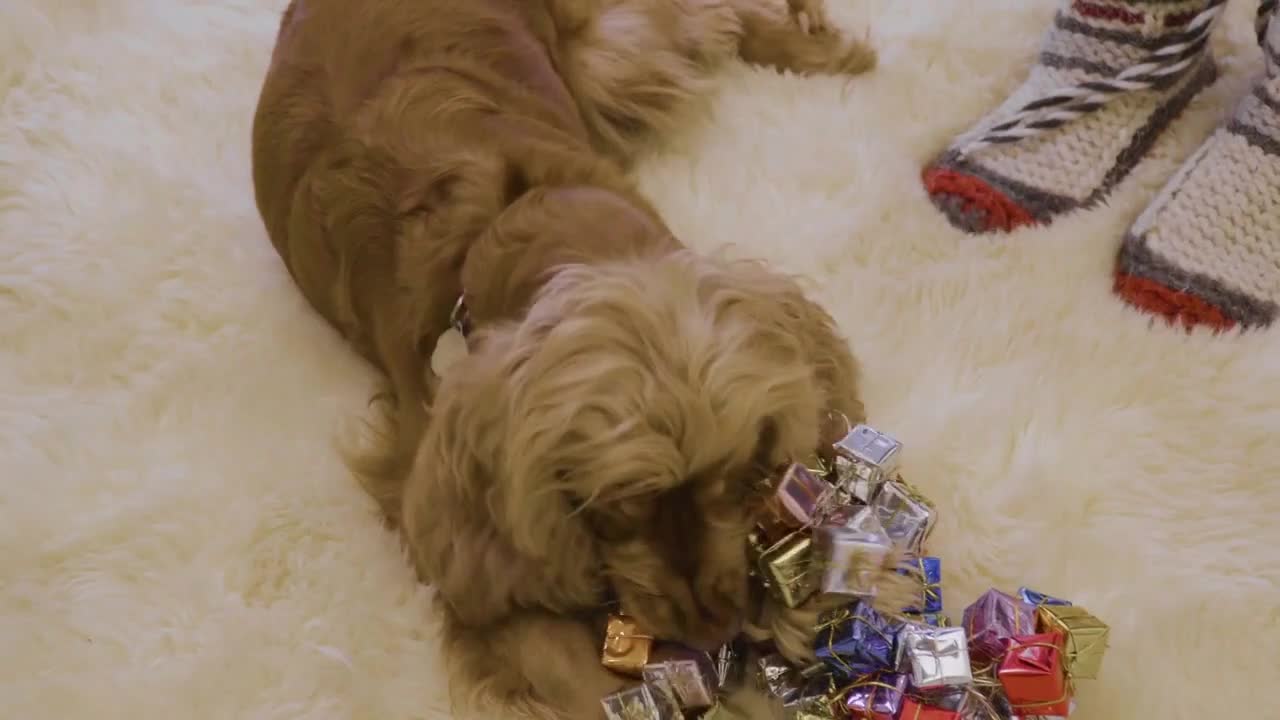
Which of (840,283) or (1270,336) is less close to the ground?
(1270,336)

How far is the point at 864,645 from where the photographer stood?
47.7 inches

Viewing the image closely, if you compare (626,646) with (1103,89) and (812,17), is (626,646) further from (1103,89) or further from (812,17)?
(812,17)

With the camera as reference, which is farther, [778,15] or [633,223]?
[778,15]

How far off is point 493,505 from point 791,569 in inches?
14.2

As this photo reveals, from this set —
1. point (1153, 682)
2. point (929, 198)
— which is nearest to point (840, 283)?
point (929, 198)

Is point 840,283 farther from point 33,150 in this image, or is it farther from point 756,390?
point 33,150

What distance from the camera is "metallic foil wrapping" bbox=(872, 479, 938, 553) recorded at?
133 centimetres

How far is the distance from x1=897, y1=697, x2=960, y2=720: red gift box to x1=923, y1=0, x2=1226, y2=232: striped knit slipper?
1005 millimetres

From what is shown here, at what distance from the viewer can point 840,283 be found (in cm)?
180

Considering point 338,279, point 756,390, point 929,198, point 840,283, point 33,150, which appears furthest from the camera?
point 33,150

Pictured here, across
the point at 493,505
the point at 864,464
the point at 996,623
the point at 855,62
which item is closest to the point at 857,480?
the point at 864,464

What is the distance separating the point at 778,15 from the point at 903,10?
0.27 meters

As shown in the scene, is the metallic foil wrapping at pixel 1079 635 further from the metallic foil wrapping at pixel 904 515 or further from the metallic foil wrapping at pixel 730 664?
the metallic foil wrapping at pixel 730 664

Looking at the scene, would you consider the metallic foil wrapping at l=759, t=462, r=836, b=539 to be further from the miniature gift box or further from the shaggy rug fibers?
the shaggy rug fibers
